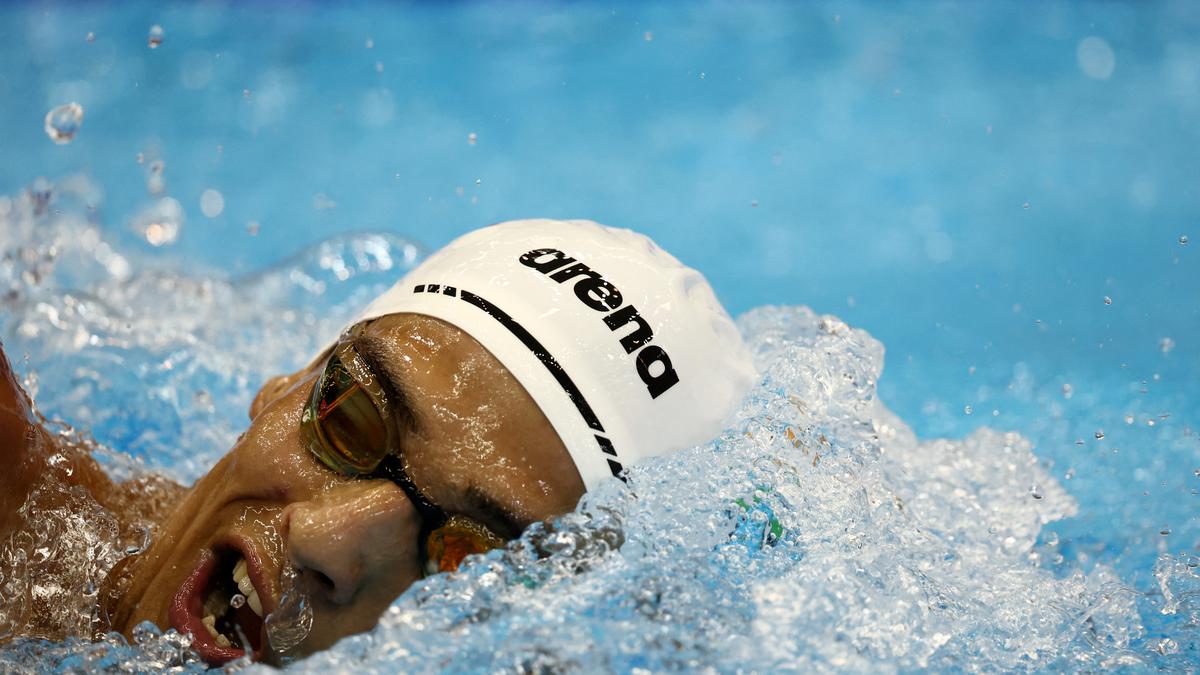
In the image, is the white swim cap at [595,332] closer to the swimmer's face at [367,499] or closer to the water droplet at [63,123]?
the swimmer's face at [367,499]

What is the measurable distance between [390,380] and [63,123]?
2.44 meters

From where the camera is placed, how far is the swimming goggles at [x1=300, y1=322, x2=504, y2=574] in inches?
54.9

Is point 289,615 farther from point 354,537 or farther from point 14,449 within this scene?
point 14,449

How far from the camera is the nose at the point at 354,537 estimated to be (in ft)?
4.37

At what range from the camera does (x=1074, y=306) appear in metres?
3.45

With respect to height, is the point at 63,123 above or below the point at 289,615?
above

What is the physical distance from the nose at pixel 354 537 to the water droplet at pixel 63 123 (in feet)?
6.31

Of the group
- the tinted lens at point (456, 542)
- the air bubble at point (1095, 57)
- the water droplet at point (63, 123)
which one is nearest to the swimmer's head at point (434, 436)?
the tinted lens at point (456, 542)

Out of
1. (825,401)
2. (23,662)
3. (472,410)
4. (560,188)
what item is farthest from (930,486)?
(560,188)

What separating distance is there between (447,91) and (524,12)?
2.16 ft

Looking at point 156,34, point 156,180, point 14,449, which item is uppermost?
point 156,34

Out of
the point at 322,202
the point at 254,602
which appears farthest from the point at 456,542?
the point at 322,202

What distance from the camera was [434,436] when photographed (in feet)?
4.54

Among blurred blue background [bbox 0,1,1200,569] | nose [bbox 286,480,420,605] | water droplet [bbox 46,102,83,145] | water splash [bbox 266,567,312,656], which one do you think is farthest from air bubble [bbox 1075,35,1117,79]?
water splash [bbox 266,567,312,656]
